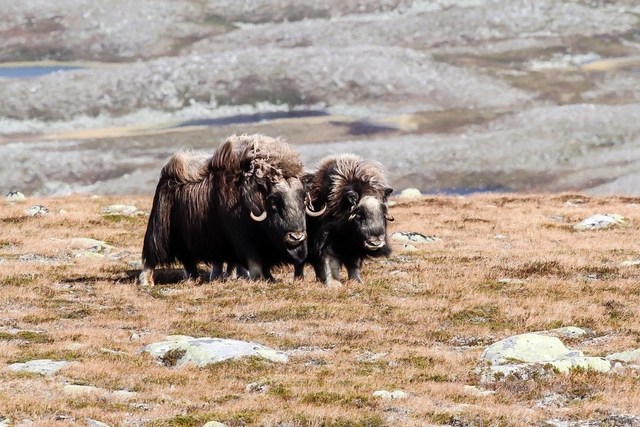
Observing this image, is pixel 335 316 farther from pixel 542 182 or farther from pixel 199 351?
pixel 542 182

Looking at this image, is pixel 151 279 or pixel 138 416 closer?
pixel 138 416

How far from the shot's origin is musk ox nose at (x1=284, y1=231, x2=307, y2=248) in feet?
67.8

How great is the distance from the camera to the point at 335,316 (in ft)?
58.4

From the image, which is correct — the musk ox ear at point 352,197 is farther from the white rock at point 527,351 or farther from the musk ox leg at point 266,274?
the white rock at point 527,351

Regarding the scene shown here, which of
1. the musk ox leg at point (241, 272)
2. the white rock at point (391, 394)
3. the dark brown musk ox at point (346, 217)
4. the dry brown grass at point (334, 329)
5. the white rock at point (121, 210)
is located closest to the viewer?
the dry brown grass at point (334, 329)

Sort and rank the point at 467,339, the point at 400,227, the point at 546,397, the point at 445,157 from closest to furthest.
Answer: the point at 546,397 < the point at 467,339 < the point at 400,227 < the point at 445,157

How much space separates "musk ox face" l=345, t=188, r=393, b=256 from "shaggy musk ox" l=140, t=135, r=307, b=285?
97cm

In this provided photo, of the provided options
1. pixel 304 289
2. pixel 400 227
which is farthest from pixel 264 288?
pixel 400 227

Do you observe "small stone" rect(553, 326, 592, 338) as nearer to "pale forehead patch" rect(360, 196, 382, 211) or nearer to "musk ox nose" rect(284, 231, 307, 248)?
"pale forehead patch" rect(360, 196, 382, 211)

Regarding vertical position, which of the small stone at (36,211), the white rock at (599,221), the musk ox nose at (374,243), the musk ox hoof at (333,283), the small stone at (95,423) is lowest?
the white rock at (599,221)

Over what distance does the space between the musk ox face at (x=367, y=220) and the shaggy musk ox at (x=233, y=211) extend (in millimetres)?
973

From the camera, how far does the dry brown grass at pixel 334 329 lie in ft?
38.5

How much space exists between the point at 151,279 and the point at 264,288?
3.31 meters

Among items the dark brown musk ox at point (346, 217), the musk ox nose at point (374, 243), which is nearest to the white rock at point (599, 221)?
the dark brown musk ox at point (346, 217)
